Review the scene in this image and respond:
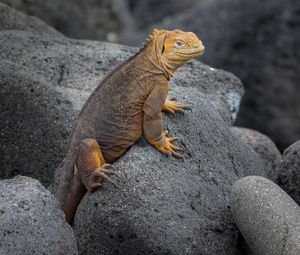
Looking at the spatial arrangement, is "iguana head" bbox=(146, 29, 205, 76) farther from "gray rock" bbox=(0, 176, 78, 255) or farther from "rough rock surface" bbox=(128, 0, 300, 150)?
"rough rock surface" bbox=(128, 0, 300, 150)

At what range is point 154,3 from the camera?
1633cm

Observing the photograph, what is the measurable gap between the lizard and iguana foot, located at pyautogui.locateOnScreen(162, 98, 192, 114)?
0.26 m

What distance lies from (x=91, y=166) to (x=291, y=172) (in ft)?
6.44

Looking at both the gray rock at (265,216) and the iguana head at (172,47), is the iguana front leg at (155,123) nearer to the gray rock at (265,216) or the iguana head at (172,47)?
the iguana head at (172,47)

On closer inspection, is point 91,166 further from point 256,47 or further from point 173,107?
point 256,47

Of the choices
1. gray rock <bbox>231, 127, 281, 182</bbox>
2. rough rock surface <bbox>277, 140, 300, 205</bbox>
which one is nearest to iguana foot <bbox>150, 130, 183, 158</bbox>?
rough rock surface <bbox>277, 140, 300, 205</bbox>

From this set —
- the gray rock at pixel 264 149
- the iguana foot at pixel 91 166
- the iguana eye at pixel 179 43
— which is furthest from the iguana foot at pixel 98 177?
the gray rock at pixel 264 149

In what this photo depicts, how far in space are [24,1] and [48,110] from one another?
453 centimetres

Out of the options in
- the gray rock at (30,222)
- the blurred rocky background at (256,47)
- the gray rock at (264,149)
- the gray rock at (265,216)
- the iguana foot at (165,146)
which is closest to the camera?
the gray rock at (30,222)

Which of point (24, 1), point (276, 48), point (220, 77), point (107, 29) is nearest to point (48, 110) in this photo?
point (220, 77)

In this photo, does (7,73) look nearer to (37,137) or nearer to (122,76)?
(37,137)

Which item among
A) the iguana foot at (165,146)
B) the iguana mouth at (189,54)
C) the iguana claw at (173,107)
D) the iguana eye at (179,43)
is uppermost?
the iguana eye at (179,43)

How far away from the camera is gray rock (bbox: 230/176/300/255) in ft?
19.2

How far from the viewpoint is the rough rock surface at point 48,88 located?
22.6ft
